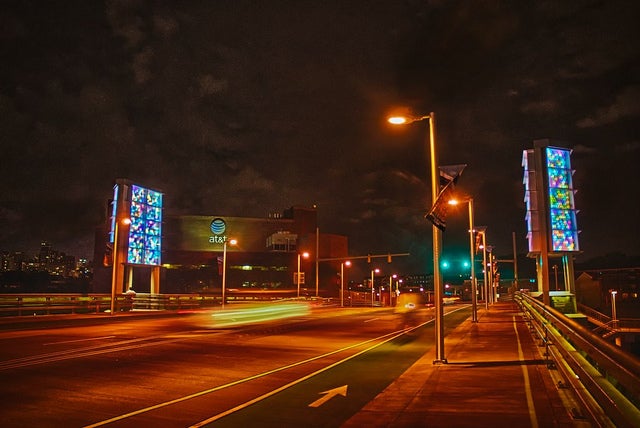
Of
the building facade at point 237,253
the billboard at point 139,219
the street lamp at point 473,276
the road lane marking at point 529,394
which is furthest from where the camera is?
the building facade at point 237,253

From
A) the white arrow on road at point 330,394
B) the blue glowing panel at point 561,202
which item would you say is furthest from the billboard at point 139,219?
the white arrow on road at point 330,394

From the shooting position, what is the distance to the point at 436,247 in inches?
529

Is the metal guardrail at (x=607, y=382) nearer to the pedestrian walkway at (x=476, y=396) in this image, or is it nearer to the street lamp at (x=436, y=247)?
the pedestrian walkway at (x=476, y=396)

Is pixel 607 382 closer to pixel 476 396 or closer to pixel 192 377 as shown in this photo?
pixel 476 396

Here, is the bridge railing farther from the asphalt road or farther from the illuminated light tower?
the illuminated light tower

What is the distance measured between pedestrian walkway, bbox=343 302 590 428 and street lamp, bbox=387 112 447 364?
57cm

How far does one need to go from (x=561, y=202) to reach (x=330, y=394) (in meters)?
38.2

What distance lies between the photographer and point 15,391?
9984mm

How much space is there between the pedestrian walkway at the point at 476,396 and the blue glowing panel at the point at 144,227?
36057 mm

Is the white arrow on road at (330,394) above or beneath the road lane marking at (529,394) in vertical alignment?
Answer: beneath

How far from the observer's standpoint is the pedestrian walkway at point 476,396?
7.62 metres

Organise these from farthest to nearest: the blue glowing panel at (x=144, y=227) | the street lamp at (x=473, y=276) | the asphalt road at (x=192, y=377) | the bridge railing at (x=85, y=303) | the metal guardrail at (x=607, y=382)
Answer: the blue glowing panel at (x=144, y=227) → the bridge railing at (x=85, y=303) → the street lamp at (x=473, y=276) → the asphalt road at (x=192, y=377) → the metal guardrail at (x=607, y=382)

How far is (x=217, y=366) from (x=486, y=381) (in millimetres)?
6609

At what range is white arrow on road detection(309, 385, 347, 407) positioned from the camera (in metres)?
9.29
